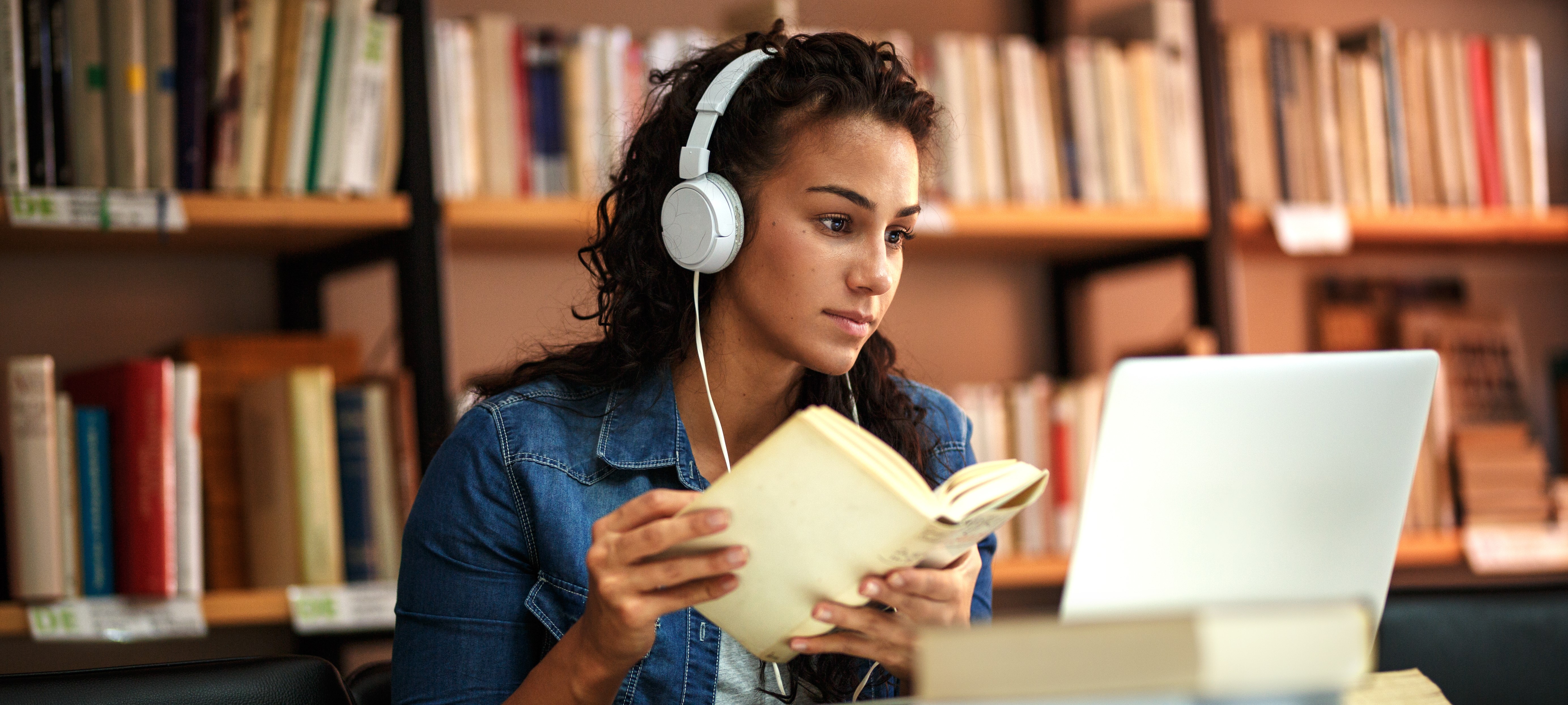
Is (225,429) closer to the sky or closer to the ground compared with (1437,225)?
closer to the ground

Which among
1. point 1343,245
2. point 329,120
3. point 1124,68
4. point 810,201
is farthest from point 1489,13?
point 329,120

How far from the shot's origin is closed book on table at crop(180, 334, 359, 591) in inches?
60.2

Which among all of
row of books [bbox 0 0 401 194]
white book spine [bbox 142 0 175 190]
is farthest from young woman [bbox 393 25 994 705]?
white book spine [bbox 142 0 175 190]

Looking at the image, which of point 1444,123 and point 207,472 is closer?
point 207,472

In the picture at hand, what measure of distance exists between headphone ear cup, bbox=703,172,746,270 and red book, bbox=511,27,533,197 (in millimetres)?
641

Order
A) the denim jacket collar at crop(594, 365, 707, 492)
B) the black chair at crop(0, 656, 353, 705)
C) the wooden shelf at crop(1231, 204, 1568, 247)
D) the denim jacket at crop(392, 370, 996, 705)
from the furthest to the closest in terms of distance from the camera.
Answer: the wooden shelf at crop(1231, 204, 1568, 247) → the denim jacket collar at crop(594, 365, 707, 492) → the denim jacket at crop(392, 370, 996, 705) → the black chair at crop(0, 656, 353, 705)

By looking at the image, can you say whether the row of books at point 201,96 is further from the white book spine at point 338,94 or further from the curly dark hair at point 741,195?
the curly dark hair at point 741,195

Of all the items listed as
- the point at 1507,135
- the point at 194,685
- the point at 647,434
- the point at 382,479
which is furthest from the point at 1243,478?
the point at 1507,135

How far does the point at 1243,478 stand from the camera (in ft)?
2.29

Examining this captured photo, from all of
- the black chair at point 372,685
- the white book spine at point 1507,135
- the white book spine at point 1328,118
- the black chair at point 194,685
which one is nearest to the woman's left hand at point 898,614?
the black chair at point 194,685

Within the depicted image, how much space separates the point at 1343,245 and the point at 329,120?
1.54 meters

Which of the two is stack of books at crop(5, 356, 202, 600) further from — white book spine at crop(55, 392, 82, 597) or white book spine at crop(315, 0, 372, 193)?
white book spine at crop(315, 0, 372, 193)

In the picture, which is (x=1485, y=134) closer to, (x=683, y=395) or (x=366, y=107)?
(x=683, y=395)

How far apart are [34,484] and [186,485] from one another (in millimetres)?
155
